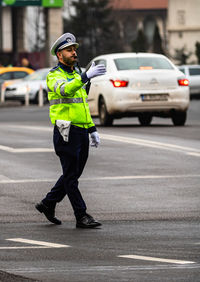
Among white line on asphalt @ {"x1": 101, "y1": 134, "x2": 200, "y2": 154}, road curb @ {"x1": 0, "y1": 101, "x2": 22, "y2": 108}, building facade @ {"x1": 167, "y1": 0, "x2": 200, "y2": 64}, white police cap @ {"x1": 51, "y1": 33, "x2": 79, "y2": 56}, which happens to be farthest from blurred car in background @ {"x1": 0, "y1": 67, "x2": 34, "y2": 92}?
building facade @ {"x1": 167, "y1": 0, "x2": 200, "y2": 64}

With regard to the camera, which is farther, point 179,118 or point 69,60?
point 179,118

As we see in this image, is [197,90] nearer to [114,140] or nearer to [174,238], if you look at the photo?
[114,140]

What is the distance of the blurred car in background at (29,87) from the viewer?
42.3m

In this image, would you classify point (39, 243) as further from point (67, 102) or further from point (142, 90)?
point (142, 90)

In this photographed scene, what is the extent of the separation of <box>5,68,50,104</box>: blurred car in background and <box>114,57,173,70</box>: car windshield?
17.7 metres

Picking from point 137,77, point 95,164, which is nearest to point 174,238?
point 95,164

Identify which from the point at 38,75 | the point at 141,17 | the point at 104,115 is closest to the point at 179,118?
the point at 104,115

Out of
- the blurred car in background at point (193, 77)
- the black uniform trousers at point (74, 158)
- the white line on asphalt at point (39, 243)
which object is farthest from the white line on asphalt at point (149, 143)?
the blurred car in background at point (193, 77)

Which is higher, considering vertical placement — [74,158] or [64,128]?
[64,128]

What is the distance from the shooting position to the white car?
23.6m

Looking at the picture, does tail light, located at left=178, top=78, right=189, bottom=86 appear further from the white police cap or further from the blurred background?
the blurred background

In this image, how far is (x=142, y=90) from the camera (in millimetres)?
23578

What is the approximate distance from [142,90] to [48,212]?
1374 centimetres

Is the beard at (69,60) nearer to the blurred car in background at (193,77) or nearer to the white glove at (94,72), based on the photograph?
the white glove at (94,72)
